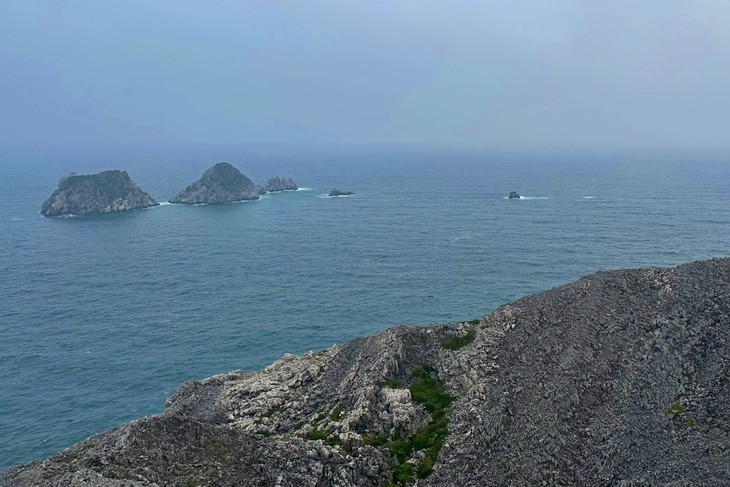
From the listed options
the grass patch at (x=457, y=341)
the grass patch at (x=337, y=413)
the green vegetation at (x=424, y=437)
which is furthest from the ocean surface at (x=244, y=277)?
the green vegetation at (x=424, y=437)

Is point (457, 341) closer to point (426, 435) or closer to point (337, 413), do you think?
point (426, 435)

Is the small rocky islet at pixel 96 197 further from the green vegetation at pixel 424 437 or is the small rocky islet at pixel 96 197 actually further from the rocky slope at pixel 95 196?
the green vegetation at pixel 424 437

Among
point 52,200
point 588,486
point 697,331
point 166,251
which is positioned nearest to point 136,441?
point 588,486

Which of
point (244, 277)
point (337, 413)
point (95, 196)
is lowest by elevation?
point (337, 413)

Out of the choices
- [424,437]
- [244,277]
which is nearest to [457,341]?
[424,437]

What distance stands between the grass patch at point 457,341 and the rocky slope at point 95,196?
157291mm

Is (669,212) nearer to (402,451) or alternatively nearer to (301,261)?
(301,261)

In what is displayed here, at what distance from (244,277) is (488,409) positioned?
231 ft

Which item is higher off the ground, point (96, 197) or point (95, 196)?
point (95, 196)

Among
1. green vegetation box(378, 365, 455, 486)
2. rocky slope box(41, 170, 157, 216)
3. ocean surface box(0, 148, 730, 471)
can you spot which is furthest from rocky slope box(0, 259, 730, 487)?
rocky slope box(41, 170, 157, 216)

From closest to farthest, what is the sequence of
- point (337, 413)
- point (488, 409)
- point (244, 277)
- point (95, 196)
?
point (488, 409), point (337, 413), point (244, 277), point (95, 196)

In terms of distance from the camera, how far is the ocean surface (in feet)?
210

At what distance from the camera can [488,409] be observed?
126 feet

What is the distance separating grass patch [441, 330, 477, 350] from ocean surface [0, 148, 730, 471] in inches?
994
